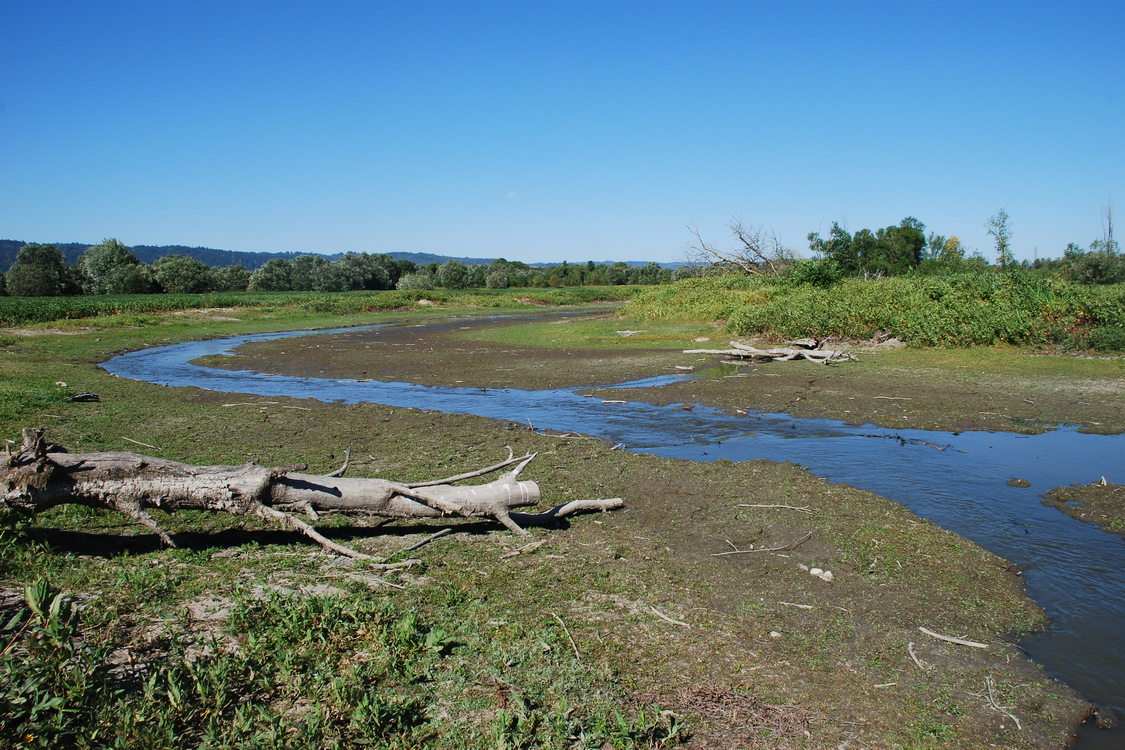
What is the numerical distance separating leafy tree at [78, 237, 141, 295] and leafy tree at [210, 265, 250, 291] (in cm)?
837

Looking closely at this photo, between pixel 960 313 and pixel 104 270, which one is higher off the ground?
pixel 104 270

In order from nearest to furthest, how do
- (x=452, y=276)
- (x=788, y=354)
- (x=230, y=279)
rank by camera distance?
(x=788, y=354) < (x=230, y=279) < (x=452, y=276)

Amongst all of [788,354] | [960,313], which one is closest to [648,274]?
[960,313]

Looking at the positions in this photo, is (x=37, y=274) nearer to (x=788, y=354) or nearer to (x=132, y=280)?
(x=132, y=280)

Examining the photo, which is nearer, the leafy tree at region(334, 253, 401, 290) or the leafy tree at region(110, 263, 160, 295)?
the leafy tree at region(110, 263, 160, 295)

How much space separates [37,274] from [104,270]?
7800mm

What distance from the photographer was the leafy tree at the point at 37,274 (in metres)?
60.1

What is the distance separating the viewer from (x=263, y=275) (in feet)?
281

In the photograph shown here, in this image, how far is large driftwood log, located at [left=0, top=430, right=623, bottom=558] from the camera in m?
5.45

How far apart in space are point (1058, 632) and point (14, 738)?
654 centimetres

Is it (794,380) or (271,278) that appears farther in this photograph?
(271,278)

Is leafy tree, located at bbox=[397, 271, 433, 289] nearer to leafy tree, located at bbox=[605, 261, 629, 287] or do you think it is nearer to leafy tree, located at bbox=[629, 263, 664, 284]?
leafy tree, located at bbox=[605, 261, 629, 287]

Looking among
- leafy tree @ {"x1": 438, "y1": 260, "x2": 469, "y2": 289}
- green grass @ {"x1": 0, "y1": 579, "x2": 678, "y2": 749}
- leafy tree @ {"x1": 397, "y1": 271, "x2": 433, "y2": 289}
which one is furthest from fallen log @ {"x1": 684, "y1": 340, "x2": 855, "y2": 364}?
leafy tree @ {"x1": 438, "y1": 260, "x2": 469, "y2": 289}

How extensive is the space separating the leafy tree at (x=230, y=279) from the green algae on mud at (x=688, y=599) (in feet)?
249
